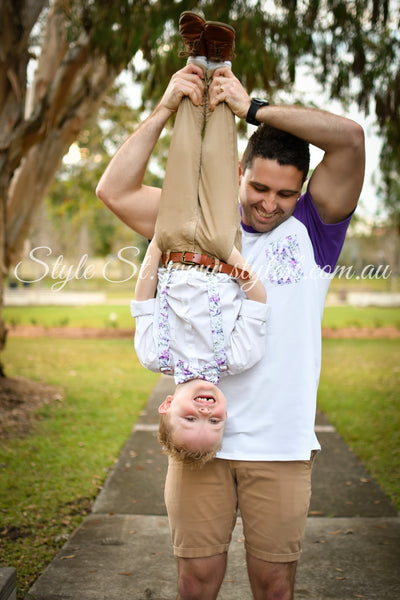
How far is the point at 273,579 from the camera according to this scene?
2.05 m

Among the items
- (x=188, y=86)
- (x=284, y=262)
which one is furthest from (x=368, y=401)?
(x=188, y=86)

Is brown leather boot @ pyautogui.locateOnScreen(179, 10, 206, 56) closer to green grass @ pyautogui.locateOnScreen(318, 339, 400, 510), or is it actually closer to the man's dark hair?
the man's dark hair

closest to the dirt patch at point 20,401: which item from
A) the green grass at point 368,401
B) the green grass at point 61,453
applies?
the green grass at point 61,453

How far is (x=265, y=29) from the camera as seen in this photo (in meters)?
5.25

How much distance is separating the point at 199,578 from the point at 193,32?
6.31 feet

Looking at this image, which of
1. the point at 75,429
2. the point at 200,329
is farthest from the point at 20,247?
the point at 200,329

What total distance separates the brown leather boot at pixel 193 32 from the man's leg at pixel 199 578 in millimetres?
1807

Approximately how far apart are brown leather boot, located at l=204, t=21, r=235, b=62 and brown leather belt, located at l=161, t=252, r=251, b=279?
69 cm

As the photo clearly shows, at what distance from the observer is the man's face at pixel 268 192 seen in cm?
205

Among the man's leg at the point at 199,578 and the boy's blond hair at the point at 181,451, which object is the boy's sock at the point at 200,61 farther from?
the man's leg at the point at 199,578

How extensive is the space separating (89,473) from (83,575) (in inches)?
70.1

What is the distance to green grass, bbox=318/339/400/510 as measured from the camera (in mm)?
5438

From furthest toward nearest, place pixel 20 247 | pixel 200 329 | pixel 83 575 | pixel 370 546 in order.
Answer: pixel 20 247 → pixel 370 546 → pixel 83 575 → pixel 200 329

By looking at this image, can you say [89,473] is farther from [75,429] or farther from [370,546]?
[370,546]
